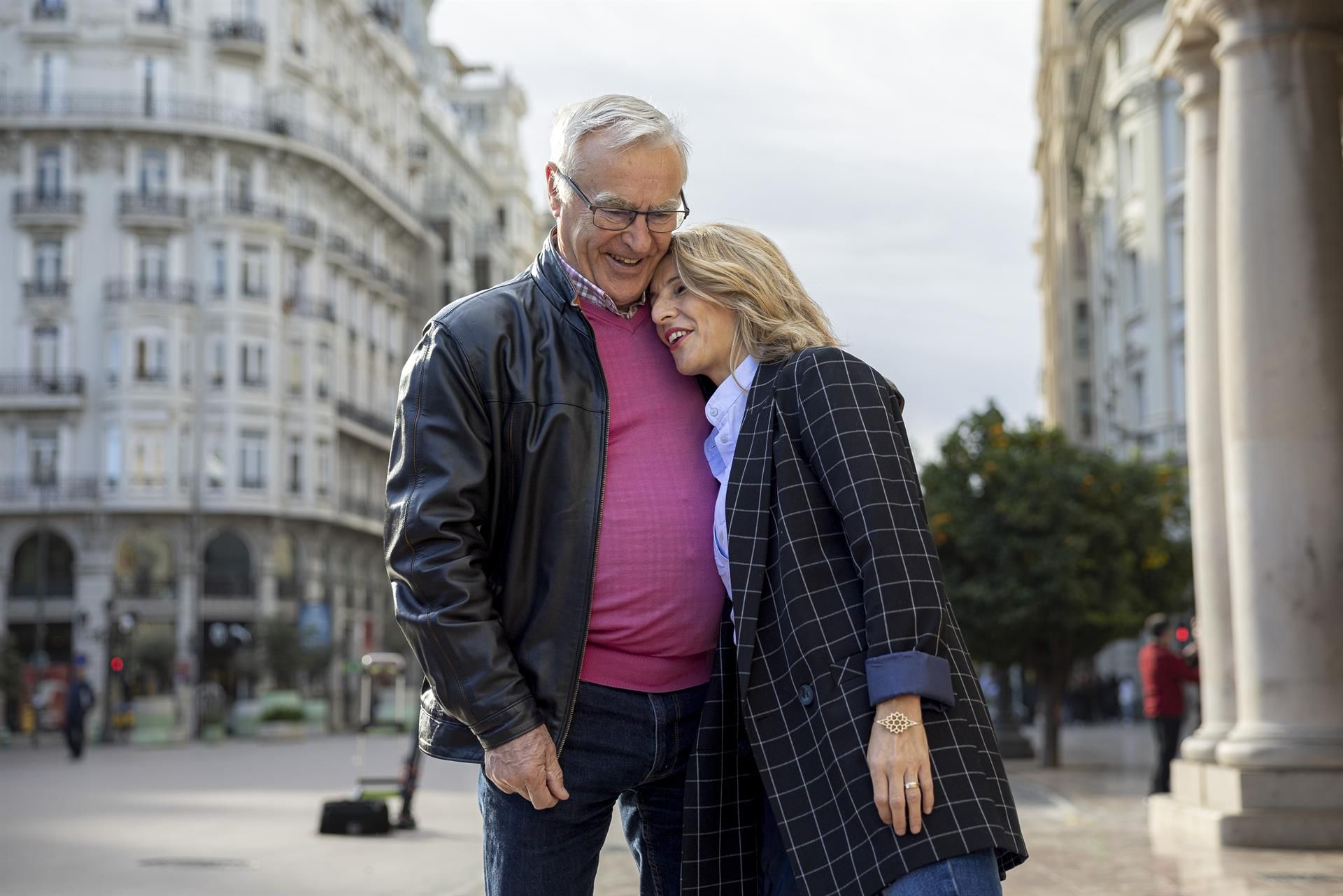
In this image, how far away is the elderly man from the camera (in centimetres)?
354

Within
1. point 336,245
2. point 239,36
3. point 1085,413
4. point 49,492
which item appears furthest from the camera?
point 1085,413

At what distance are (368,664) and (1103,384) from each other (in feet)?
137

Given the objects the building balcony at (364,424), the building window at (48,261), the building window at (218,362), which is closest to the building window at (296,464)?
the building balcony at (364,424)

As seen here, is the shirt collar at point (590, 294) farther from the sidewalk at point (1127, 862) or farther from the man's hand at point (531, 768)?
the sidewalk at point (1127, 862)

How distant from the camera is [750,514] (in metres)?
3.59

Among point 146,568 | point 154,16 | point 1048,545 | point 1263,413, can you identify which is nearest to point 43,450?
point 146,568

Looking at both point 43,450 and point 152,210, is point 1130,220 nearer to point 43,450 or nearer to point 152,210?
point 152,210

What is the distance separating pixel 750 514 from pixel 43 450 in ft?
195

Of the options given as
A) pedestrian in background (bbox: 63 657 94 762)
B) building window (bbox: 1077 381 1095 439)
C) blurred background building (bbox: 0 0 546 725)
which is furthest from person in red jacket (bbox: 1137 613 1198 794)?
building window (bbox: 1077 381 1095 439)

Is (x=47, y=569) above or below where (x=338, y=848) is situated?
above

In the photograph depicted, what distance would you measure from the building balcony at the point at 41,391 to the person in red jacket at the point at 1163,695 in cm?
4747

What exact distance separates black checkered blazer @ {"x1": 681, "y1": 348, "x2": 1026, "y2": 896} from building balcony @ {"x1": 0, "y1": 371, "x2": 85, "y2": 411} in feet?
191

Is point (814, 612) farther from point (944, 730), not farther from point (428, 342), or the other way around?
point (428, 342)

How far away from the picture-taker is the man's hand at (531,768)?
3.50 meters
